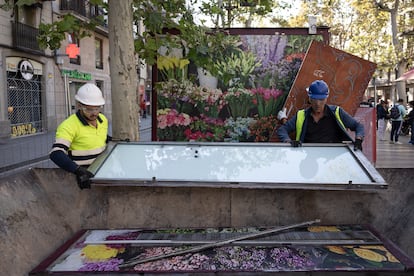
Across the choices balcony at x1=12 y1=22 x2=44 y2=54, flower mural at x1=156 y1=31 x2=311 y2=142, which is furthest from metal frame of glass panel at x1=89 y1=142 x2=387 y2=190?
balcony at x1=12 y1=22 x2=44 y2=54

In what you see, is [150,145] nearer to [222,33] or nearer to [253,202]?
[253,202]

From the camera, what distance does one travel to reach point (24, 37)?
18.4 m

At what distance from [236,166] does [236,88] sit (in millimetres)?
2716

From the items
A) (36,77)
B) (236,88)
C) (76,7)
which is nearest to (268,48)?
(236,88)

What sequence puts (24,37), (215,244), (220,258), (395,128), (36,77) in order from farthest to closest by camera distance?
(36,77)
(24,37)
(395,128)
(215,244)
(220,258)

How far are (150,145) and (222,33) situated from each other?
2.25 meters

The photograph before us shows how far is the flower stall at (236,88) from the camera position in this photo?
5914 mm

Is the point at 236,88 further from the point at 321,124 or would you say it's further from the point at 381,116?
the point at 381,116

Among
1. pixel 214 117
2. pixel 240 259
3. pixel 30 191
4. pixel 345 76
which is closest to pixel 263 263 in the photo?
pixel 240 259

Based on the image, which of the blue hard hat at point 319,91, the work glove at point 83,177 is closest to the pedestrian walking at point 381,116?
the blue hard hat at point 319,91

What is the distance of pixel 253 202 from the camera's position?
11.7ft

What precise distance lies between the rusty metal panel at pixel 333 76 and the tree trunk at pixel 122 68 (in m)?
2.36

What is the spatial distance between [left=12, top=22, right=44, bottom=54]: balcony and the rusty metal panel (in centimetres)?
1507

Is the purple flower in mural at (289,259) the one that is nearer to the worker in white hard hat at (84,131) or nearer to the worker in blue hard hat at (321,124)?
the worker in blue hard hat at (321,124)
